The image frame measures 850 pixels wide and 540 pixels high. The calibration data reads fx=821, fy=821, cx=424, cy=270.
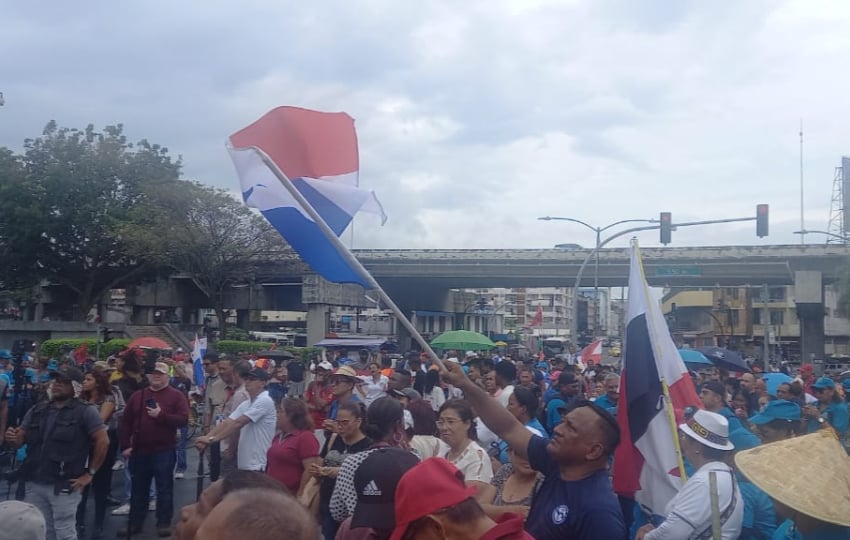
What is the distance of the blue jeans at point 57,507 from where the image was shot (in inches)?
250

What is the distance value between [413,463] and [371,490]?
0.31 meters

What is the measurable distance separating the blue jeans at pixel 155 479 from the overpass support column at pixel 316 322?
3885 cm

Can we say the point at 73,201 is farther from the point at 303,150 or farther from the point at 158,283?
the point at 303,150

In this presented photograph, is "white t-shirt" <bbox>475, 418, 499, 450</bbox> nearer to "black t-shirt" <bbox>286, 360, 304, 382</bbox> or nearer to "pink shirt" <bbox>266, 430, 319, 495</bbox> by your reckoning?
"pink shirt" <bbox>266, 430, 319, 495</bbox>

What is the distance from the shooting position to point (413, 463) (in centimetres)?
364

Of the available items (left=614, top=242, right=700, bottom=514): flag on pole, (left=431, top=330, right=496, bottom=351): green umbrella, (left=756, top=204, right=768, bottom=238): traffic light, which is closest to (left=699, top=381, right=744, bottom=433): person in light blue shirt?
(left=614, top=242, right=700, bottom=514): flag on pole

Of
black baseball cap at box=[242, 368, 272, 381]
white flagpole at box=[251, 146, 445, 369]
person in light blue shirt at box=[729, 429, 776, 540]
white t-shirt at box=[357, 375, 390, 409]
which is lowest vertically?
white t-shirt at box=[357, 375, 390, 409]

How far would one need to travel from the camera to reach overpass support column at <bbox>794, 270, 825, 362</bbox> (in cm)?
4181

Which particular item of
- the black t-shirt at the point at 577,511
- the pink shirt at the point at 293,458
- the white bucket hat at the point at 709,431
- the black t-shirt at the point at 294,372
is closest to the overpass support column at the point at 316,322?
the black t-shirt at the point at 294,372

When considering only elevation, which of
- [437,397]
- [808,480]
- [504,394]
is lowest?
[437,397]

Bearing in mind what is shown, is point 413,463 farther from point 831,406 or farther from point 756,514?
point 831,406

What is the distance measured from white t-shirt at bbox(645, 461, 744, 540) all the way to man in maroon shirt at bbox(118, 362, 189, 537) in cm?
563

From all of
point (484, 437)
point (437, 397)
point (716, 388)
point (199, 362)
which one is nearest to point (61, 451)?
point (484, 437)

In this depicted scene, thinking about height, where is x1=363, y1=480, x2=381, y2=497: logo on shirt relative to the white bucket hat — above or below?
below
